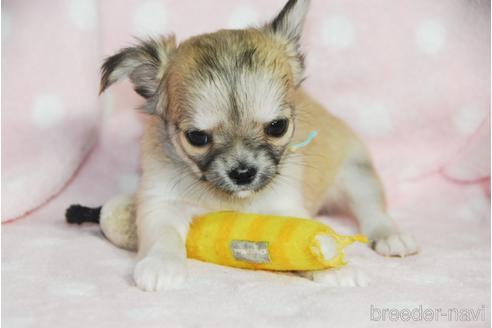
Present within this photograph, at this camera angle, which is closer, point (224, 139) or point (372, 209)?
point (224, 139)

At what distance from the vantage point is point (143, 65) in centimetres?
309

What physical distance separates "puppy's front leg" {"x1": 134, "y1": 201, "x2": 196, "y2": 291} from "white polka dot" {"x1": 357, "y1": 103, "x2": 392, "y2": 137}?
1.62 m

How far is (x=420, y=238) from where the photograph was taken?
336cm

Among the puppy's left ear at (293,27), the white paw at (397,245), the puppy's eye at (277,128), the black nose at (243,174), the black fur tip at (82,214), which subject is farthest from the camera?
the black fur tip at (82,214)

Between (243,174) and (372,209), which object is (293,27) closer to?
(243,174)

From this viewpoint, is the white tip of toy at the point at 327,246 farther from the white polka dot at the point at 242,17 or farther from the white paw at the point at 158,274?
the white polka dot at the point at 242,17

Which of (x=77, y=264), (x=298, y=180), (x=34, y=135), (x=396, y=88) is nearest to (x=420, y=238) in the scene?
(x=298, y=180)

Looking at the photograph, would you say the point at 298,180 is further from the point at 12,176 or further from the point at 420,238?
the point at 12,176

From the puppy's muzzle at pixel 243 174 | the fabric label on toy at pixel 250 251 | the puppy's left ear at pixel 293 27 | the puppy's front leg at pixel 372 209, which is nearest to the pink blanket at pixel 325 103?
the puppy's front leg at pixel 372 209

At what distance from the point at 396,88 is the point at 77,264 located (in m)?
2.30

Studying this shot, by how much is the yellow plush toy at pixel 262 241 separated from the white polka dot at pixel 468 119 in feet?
5.79

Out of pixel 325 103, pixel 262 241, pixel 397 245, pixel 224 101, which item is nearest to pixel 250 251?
pixel 262 241

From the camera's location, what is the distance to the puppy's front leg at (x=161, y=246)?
2467 millimetres

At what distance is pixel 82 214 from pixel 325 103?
1.70 m
